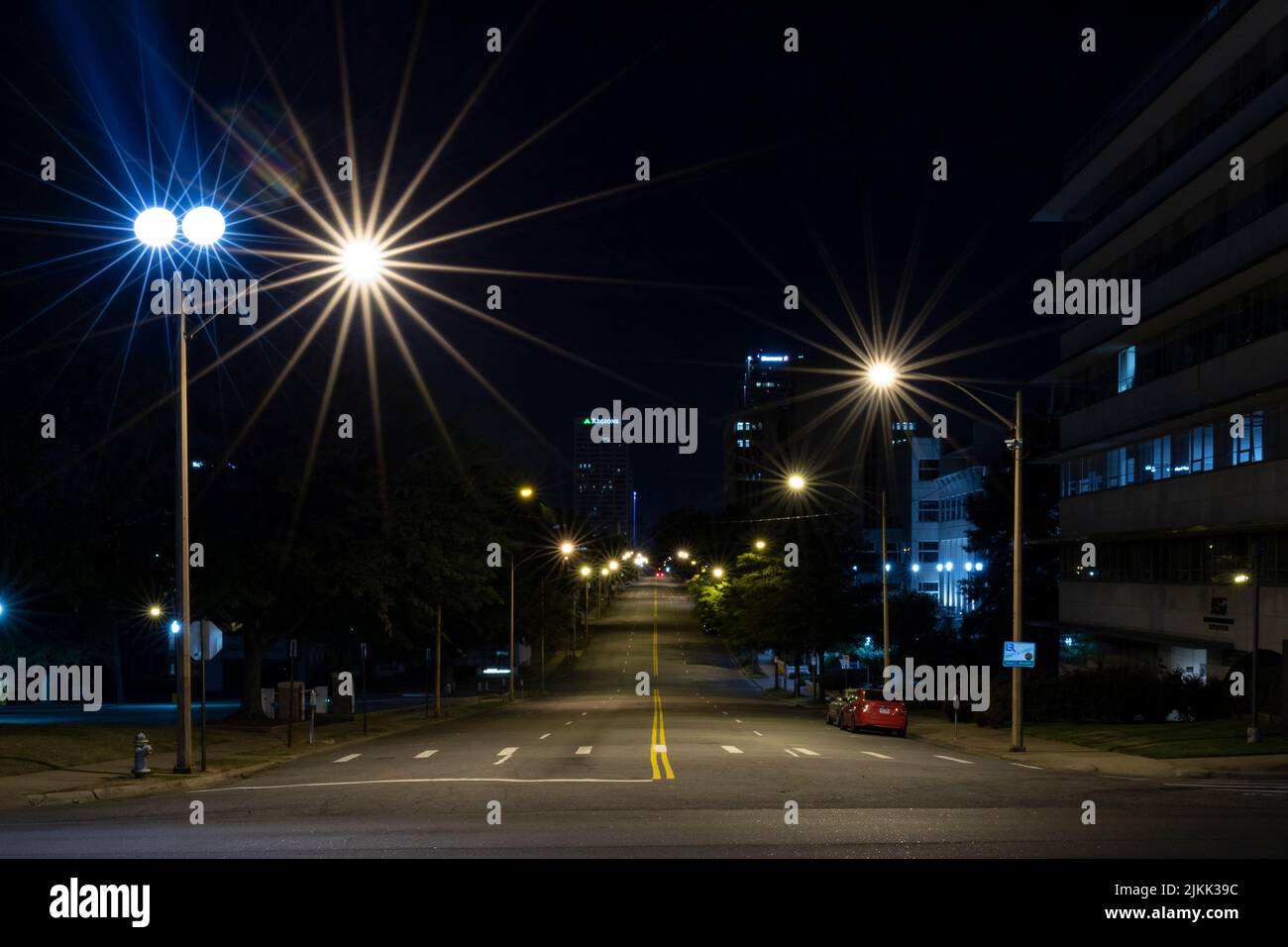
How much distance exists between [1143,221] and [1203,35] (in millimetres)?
7219

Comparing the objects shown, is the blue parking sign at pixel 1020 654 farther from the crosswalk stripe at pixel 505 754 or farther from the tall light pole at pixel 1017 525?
the crosswalk stripe at pixel 505 754

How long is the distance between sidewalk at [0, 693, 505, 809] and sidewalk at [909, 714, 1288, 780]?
16.3m

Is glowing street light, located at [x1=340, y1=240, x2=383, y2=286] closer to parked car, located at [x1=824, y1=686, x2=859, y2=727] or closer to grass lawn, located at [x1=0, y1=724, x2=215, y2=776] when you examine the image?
grass lawn, located at [x1=0, y1=724, x2=215, y2=776]

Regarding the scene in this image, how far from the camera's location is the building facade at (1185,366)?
3878cm

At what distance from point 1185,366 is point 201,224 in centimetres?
3701

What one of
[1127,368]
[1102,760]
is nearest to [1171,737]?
[1102,760]

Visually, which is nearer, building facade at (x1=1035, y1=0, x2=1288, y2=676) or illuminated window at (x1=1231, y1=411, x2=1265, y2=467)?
building facade at (x1=1035, y1=0, x2=1288, y2=676)

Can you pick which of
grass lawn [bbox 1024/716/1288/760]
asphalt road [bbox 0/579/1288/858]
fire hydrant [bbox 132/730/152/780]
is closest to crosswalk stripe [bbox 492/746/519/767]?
asphalt road [bbox 0/579/1288/858]

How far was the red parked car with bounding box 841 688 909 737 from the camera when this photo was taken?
Result: 38.5 metres

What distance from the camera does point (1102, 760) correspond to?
26.2m
